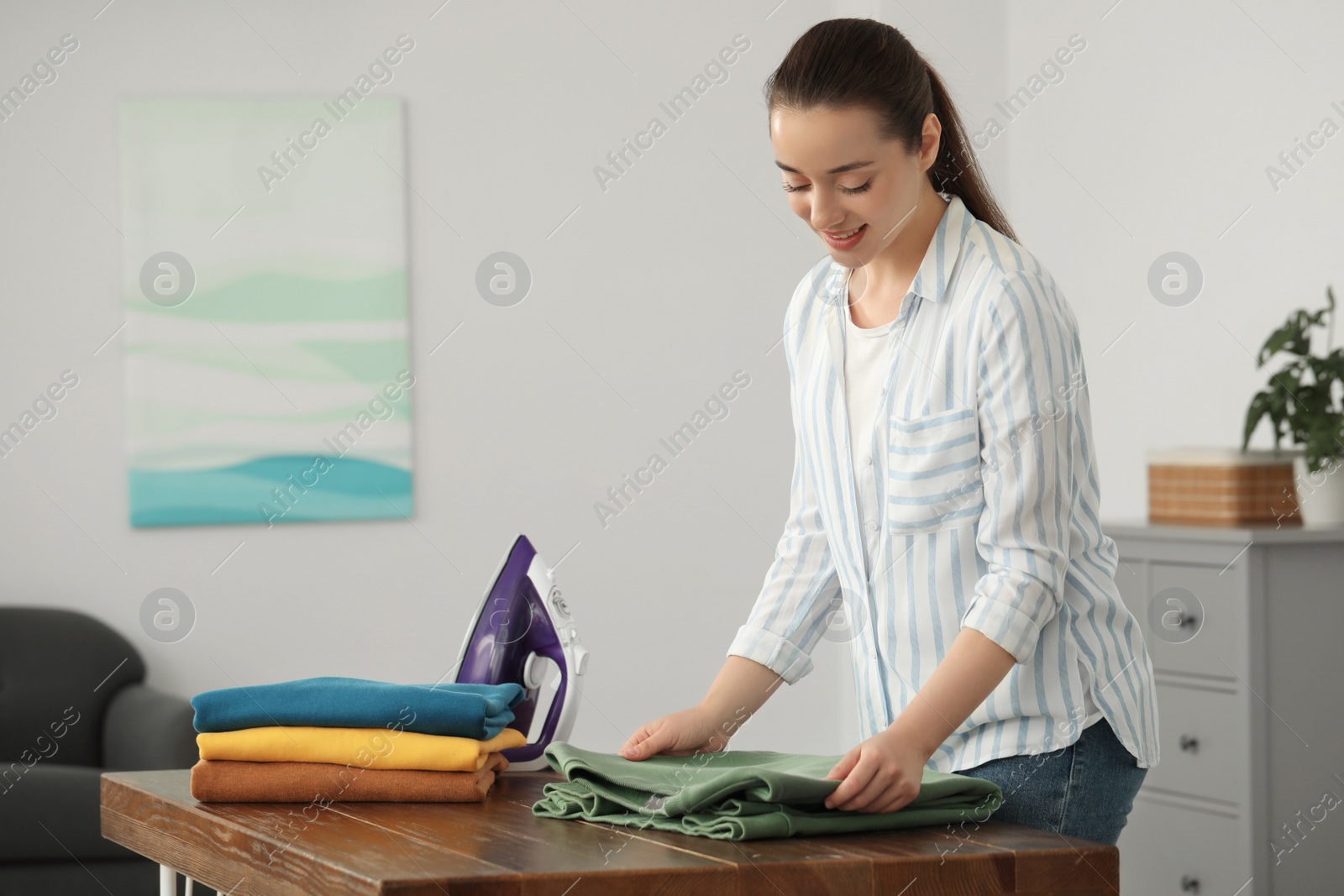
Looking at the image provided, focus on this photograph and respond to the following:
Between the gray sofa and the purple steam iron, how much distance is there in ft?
5.43

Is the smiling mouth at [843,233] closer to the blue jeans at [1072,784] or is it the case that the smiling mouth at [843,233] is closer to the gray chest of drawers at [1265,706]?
the blue jeans at [1072,784]

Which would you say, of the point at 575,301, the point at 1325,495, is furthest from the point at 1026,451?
the point at 575,301

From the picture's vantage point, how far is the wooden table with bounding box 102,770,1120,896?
3.02 ft

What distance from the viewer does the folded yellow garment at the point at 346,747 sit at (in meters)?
1.24

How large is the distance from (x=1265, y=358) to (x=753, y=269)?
164 cm

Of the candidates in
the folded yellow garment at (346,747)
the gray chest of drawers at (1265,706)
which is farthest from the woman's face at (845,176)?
the gray chest of drawers at (1265,706)

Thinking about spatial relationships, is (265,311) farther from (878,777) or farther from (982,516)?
(878,777)

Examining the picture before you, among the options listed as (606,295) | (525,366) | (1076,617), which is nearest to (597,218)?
(606,295)

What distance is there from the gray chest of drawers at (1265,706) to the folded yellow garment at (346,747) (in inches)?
73.0

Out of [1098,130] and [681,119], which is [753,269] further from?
[1098,130]

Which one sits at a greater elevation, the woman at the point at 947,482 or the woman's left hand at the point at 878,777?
the woman at the point at 947,482

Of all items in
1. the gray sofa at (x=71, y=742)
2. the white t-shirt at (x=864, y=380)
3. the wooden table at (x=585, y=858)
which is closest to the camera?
the wooden table at (x=585, y=858)

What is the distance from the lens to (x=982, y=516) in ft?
4.09

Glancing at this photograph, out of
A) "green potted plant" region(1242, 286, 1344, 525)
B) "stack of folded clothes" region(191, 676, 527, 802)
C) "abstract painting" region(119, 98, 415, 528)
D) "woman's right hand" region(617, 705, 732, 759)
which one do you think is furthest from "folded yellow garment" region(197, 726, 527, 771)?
"abstract painting" region(119, 98, 415, 528)
